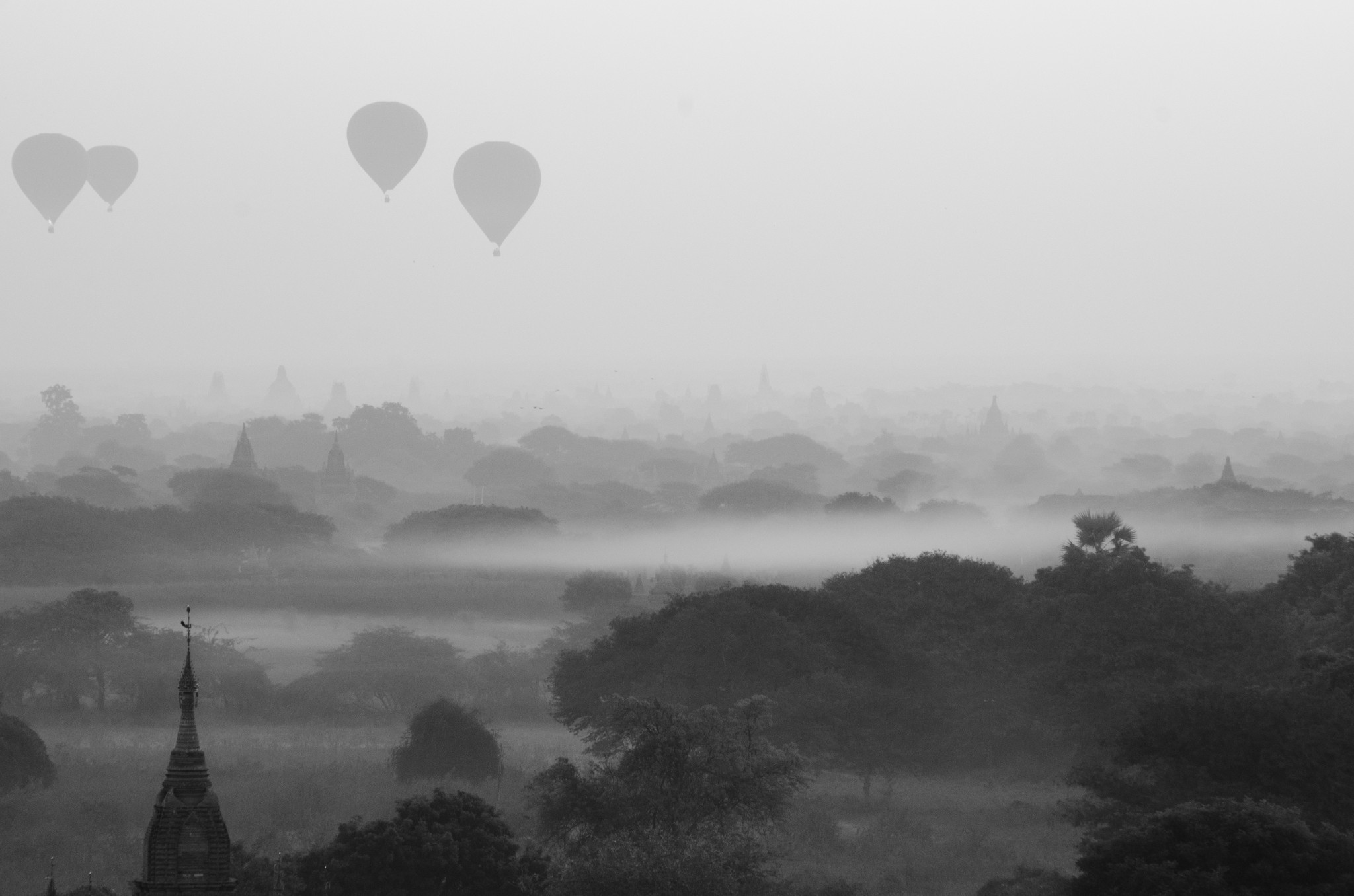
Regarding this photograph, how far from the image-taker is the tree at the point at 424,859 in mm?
33031

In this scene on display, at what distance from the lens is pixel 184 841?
2569cm

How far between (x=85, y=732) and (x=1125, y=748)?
2807cm

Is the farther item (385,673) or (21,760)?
(385,673)

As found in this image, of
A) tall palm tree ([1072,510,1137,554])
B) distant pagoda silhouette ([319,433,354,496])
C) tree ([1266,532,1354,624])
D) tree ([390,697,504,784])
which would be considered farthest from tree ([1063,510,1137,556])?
distant pagoda silhouette ([319,433,354,496])

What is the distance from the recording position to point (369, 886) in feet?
108

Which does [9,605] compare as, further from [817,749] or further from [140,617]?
[817,749]

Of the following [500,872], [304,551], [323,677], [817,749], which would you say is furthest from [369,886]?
[304,551]

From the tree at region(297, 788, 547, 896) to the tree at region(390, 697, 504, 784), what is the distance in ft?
46.0

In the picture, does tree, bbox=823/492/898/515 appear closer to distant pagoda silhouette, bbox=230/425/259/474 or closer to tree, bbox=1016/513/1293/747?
distant pagoda silhouette, bbox=230/425/259/474

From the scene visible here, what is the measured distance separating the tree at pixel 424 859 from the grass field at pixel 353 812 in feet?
20.8

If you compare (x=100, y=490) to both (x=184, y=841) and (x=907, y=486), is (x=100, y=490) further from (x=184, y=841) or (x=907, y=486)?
(x=184, y=841)

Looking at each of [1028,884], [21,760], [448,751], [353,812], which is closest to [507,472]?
[448,751]

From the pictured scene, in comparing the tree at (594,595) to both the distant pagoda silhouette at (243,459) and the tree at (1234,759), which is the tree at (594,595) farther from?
the distant pagoda silhouette at (243,459)

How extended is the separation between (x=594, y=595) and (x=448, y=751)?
32.2 metres
